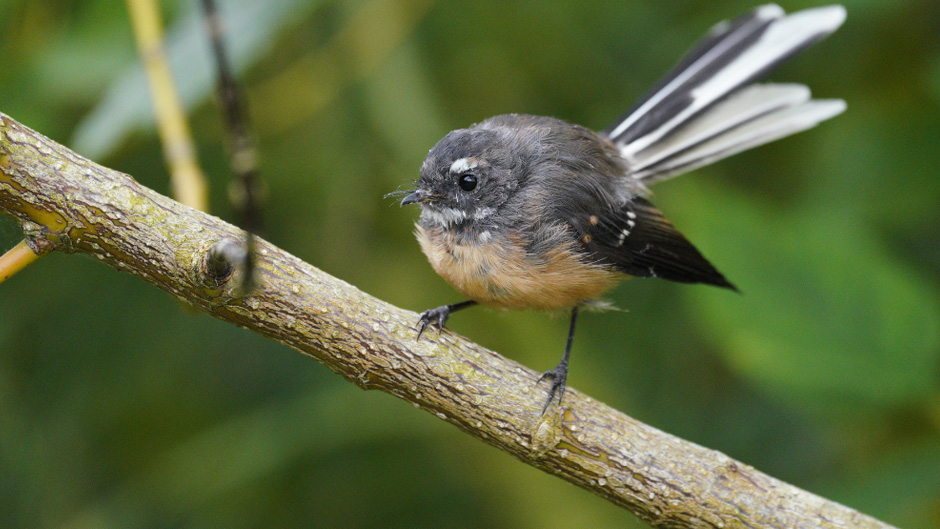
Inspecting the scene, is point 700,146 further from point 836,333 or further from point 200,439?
point 200,439

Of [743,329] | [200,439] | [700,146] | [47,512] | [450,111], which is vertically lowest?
[47,512]

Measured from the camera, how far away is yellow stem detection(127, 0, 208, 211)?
94.2 inches

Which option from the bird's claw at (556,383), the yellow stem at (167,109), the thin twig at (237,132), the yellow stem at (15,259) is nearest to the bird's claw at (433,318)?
the bird's claw at (556,383)

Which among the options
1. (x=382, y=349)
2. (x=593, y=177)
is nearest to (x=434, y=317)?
(x=382, y=349)

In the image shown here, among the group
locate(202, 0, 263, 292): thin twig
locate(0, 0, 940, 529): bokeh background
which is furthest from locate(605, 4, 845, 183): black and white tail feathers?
locate(202, 0, 263, 292): thin twig

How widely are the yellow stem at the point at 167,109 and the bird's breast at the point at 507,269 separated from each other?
0.81 meters

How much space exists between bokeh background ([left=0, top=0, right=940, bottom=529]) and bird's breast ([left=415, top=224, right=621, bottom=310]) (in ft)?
1.53

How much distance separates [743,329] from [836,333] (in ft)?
1.24

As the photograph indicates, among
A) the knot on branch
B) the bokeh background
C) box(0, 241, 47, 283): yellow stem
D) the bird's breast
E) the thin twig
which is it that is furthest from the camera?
the bokeh background

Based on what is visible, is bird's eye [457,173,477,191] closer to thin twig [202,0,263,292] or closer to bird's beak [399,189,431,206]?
bird's beak [399,189,431,206]

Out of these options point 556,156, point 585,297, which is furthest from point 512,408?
point 556,156

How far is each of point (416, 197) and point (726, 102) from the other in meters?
1.48

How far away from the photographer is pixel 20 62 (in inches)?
129

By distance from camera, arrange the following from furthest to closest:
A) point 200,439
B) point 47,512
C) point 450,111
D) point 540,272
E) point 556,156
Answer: point 450,111
point 200,439
point 47,512
point 556,156
point 540,272
